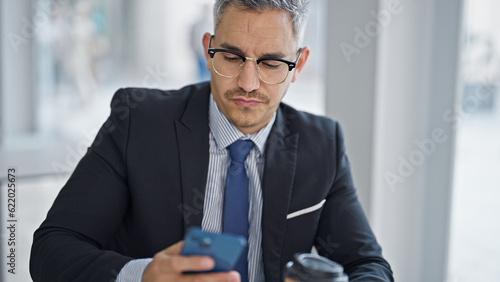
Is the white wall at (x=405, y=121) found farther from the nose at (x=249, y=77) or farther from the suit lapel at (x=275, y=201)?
the nose at (x=249, y=77)

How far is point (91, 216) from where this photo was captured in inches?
53.5

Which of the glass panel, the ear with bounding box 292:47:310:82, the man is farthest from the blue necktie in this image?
the glass panel

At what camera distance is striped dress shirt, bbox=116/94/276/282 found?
1480 mm

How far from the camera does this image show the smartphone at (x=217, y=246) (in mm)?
801

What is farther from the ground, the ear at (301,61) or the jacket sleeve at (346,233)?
the ear at (301,61)

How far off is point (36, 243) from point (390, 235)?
165 cm

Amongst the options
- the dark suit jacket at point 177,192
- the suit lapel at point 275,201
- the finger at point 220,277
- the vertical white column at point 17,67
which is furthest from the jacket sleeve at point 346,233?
the vertical white column at point 17,67

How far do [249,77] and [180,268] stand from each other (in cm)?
66

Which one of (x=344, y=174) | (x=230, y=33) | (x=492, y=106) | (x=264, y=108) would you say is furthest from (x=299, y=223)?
(x=492, y=106)

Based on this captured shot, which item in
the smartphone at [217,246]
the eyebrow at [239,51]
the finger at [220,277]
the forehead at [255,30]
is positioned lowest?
the finger at [220,277]

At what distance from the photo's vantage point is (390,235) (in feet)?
7.89

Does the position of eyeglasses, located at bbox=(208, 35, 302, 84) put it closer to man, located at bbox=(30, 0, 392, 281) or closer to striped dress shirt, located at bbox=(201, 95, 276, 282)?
man, located at bbox=(30, 0, 392, 281)

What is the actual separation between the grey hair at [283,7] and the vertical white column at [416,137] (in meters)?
0.86

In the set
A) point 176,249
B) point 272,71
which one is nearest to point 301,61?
point 272,71
